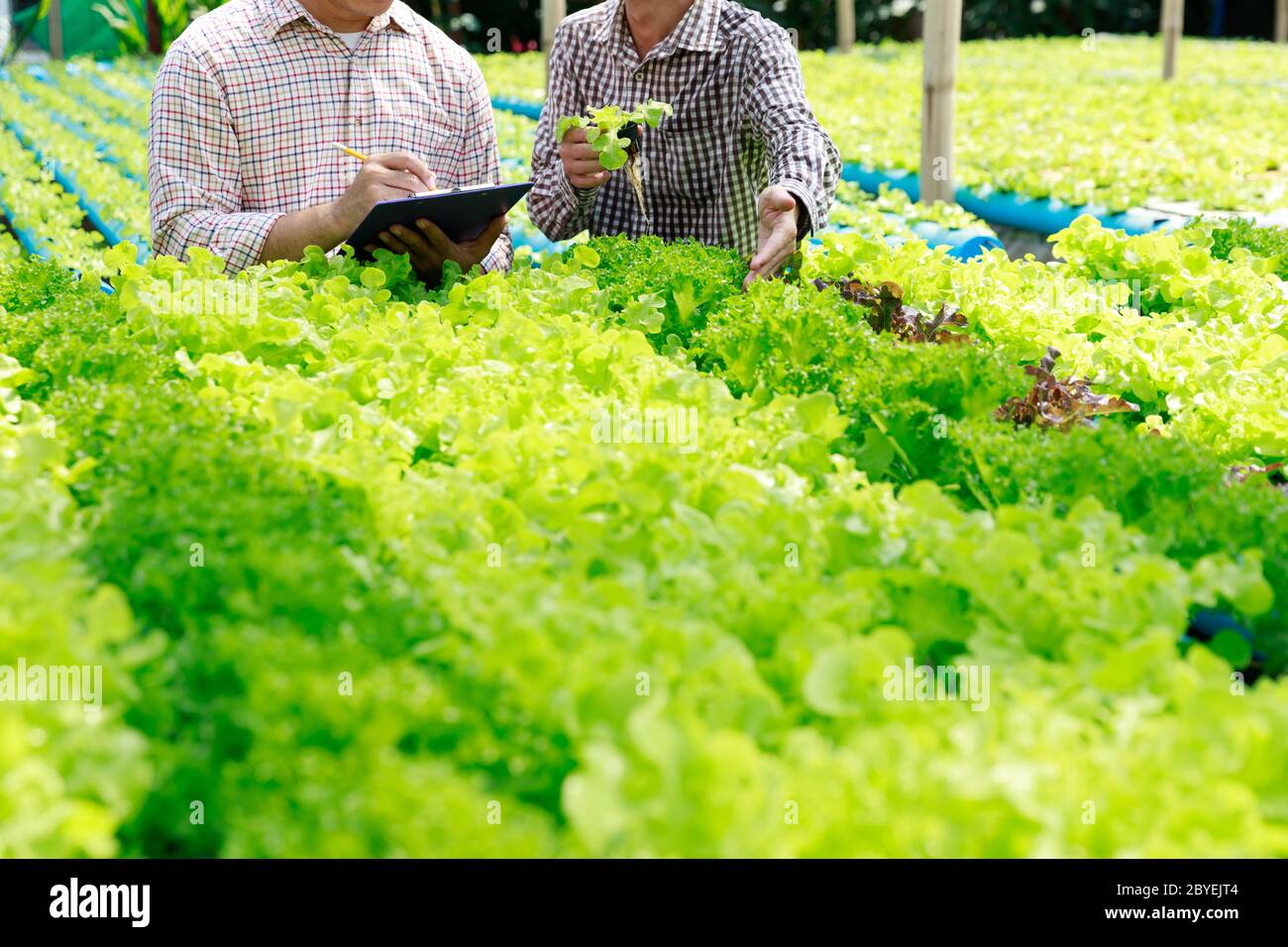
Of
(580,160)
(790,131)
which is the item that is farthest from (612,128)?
(790,131)

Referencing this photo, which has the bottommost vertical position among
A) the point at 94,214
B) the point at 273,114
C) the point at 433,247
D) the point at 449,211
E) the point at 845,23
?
the point at 94,214

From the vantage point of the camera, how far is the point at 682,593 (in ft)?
5.54

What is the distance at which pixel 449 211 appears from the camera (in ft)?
10.8

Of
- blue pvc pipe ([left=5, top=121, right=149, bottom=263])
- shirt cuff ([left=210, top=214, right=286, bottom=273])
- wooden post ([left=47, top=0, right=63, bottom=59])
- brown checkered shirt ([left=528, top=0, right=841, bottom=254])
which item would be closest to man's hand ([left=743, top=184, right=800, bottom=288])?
brown checkered shirt ([left=528, top=0, right=841, bottom=254])

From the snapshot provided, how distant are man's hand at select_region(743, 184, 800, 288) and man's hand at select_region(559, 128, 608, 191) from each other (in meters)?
0.51

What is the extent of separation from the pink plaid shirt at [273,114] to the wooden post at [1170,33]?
11152 millimetres

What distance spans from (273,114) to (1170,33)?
12.0 m

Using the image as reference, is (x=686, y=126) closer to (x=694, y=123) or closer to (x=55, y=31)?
(x=694, y=123)

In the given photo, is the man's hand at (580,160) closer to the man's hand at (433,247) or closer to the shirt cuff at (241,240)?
the man's hand at (433,247)

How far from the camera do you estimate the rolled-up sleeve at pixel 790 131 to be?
3.56 metres

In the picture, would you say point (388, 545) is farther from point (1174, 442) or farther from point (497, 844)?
point (1174, 442)

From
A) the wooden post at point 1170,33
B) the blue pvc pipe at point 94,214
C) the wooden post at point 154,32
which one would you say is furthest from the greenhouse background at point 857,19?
the blue pvc pipe at point 94,214
